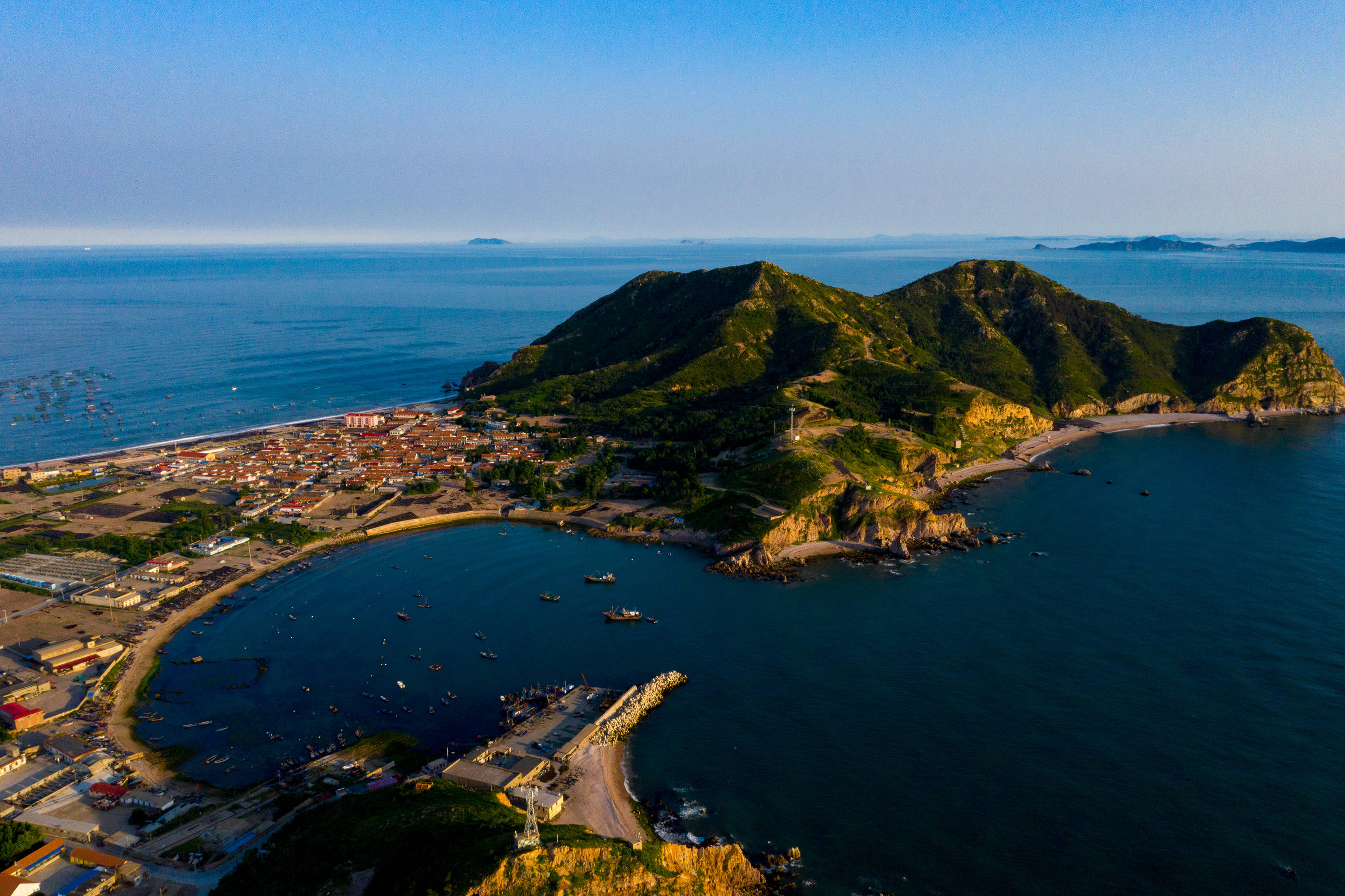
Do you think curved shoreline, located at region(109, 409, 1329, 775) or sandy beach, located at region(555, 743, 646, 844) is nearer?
sandy beach, located at region(555, 743, 646, 844)

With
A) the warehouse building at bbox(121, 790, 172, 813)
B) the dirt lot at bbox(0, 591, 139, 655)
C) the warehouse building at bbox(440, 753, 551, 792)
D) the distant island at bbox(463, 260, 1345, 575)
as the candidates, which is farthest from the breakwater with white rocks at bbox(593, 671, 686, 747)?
the dirt lot at bbox(0, 591, 139, 655)

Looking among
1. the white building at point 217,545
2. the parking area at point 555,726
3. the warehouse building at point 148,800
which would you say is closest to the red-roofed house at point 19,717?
the warehouse building at point 148,800

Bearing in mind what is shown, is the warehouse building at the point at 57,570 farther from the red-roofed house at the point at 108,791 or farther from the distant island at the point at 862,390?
the distant island at the point at 862,390

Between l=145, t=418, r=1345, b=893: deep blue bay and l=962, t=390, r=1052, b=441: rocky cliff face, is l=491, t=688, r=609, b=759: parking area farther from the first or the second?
l=962, t=390, r=1052, b=441: rocky cliff face

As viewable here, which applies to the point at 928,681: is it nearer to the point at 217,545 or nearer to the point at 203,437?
the point at 217,545

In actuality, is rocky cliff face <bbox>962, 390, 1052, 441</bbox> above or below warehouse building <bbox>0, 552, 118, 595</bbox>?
A: above

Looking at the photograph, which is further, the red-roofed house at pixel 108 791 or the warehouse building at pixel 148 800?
the red-roofed house at pixel 108 791
